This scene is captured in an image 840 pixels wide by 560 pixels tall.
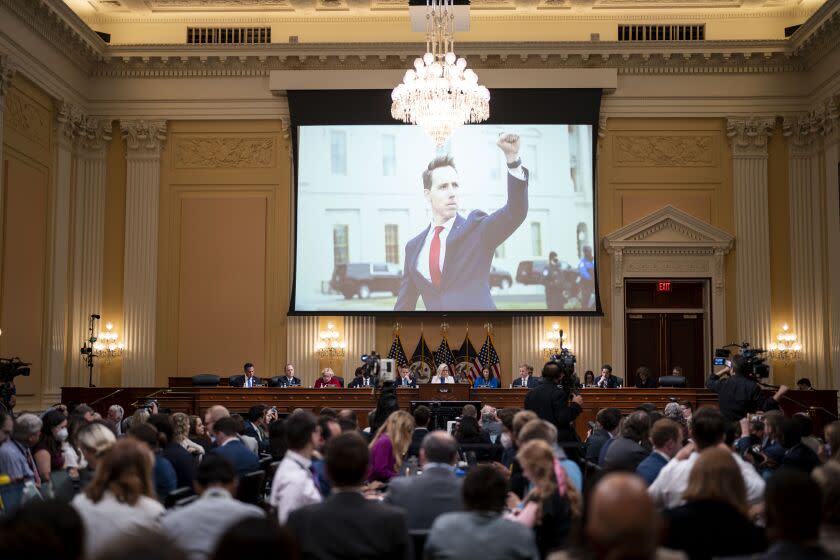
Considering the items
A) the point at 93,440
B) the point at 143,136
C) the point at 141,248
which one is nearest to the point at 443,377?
the point at 141,248

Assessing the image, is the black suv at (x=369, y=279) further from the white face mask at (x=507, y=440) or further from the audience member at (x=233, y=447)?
the audience member at (x=233, y=447)

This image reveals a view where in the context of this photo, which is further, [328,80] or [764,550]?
[328,80]

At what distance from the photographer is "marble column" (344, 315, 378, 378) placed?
720 inches

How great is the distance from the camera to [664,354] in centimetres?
1850

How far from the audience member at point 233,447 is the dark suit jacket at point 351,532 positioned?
2903 mm

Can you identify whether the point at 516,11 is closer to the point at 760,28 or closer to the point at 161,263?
the point at 760,28

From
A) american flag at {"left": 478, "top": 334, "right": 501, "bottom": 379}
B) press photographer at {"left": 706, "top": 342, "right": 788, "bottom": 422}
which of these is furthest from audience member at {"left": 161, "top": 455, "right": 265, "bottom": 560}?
american flag at {"left": 478, "top": 334, "right": 501, "bottom": 379}

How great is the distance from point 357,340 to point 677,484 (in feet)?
43.7

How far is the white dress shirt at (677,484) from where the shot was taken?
5.19m

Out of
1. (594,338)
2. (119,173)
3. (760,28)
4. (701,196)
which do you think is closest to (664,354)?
(594,338)

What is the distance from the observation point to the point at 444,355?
59.3 feet

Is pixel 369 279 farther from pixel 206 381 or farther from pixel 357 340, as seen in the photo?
pixel 206 381

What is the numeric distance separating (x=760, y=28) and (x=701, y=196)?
359 cm

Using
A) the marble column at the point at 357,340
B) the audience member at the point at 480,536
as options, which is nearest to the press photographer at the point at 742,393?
the audience member at the point at 480,536
